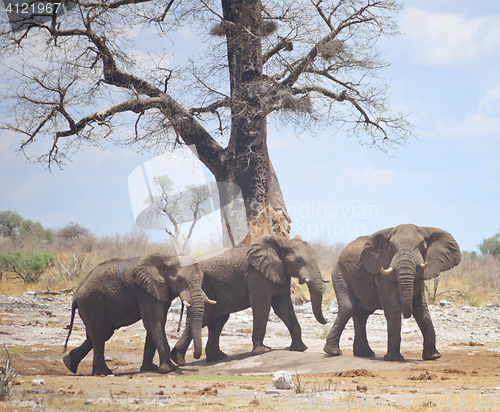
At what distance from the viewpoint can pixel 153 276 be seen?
950 centimetres

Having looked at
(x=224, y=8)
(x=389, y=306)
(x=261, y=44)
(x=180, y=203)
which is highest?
(x=224, y=8)

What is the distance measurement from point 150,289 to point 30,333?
5.15 meters

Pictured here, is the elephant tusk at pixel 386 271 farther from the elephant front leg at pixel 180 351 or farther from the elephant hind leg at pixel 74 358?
the elephant hind leg at pixel 74 358

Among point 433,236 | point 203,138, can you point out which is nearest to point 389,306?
point 433,236

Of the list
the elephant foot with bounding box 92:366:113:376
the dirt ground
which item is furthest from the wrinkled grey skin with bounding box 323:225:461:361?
the elephant foot with bounding box 92:366:113:376

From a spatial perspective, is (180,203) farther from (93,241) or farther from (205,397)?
(93,241)

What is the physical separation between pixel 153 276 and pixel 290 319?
2.92 meters

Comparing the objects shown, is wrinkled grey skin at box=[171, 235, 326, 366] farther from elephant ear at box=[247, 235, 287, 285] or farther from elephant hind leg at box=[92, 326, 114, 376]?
elephant hind leg at box=[92, 326, 114, 376]

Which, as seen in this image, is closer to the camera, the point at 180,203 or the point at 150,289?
the point at 150,289

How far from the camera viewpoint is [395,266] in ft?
30.6

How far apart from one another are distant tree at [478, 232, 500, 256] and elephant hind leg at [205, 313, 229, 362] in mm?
36120

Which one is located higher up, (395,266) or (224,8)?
(224,8)

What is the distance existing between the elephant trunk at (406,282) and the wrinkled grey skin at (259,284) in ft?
5.08

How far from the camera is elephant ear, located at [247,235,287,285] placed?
10.6m
